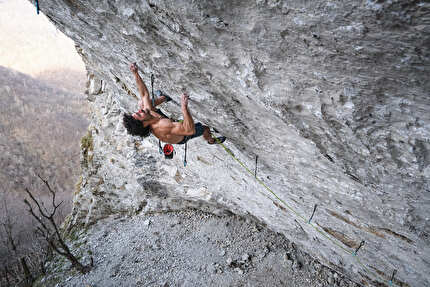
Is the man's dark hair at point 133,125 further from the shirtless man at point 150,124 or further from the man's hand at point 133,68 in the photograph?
the man's hand at point 133,68

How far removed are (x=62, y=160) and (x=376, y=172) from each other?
32115mm

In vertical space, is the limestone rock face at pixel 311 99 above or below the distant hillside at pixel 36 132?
above

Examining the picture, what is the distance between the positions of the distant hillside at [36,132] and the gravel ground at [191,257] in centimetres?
1741

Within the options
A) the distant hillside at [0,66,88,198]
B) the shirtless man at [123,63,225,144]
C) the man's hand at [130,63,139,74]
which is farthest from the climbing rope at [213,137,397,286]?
the distant hillside at [0,66,88,198]

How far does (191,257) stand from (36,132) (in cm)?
3219

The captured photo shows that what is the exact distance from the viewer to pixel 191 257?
19.9 ft

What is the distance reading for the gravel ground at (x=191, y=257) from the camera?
537 cm

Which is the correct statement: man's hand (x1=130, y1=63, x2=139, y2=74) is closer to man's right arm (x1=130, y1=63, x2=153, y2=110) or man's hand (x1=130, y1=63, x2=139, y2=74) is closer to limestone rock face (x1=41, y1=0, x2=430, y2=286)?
man's right arm (x1=130, y1=63, x2=153, y2=110)

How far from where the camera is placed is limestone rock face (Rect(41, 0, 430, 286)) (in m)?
1.87

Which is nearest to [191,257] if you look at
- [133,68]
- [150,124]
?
[150,124]

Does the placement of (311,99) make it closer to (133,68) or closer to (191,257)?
(133,68)

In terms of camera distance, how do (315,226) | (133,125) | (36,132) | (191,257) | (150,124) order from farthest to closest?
(36,132)
(191,257)
(315,226)
(150,124)
(133,125)

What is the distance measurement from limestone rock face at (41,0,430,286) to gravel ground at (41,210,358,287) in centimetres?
66

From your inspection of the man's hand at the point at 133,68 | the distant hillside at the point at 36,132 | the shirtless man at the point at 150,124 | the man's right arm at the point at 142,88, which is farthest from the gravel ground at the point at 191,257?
the distant hillside at the point at 36,132
